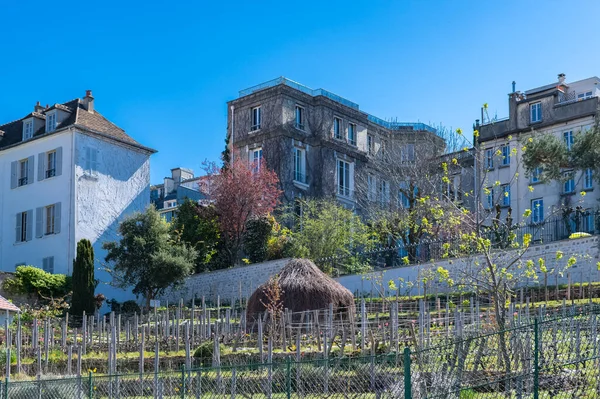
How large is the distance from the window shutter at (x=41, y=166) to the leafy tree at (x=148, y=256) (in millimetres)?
6253

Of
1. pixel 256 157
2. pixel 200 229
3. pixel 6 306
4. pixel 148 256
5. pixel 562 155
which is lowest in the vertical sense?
pixel 6 306

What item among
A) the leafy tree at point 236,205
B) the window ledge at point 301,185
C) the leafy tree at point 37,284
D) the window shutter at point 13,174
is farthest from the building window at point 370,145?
the leafy tree at point 37,284

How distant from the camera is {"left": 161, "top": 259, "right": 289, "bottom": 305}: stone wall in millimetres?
36281

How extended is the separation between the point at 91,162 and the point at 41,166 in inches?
91.2

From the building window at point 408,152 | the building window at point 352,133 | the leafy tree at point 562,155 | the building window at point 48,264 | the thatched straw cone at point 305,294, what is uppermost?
the building window at point 352,133

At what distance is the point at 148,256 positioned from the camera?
35344 mm

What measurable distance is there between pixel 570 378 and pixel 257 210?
1060 inches

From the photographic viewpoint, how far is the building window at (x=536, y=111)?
45.6m

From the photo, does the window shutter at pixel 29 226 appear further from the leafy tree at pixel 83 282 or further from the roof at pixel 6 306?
the roof at pixel 6 306

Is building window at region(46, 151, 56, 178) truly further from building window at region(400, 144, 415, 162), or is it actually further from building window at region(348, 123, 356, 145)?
building window at region(400, 144, 415, 162)

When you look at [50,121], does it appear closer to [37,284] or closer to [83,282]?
[37,284]

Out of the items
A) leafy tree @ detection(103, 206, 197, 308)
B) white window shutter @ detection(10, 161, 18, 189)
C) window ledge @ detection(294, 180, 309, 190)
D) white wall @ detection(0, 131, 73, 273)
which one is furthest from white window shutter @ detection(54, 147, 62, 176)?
window ledge @ detection(294, 180, 309, 190)

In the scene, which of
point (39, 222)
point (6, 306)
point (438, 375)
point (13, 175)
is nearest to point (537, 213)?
point (39, 222)

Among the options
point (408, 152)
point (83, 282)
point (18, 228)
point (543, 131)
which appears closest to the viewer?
point (83, 282)
